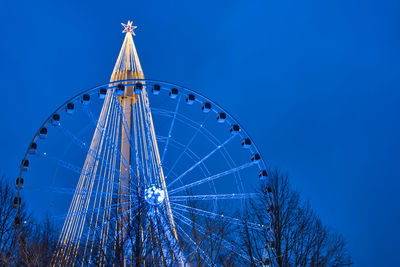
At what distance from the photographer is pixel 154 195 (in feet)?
63.7

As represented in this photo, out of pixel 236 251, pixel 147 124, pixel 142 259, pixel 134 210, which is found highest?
pixel 147 124

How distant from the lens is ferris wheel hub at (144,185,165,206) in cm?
1921

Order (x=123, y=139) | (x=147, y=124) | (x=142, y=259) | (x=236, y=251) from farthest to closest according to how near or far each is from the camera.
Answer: (x=123, y=139)
(x=147, y=124)
(x=236, y=251)
(x=142, y=259)

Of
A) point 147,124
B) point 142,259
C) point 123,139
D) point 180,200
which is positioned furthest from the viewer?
point 123,139

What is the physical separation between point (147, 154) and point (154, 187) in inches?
57.0

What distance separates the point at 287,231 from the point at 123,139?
991 cm

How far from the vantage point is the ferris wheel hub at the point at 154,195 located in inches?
756

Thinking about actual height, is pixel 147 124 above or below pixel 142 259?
above

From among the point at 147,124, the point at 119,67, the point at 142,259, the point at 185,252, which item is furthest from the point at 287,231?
the point at 119,67

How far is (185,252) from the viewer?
1720 cm

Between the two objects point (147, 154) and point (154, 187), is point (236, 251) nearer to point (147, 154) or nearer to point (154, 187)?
point (154, 187)

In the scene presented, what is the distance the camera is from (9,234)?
68.9ft

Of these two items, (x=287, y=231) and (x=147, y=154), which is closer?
(x=287, y=231)

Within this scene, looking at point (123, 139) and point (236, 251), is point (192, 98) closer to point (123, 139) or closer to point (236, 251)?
point (123, 139)
